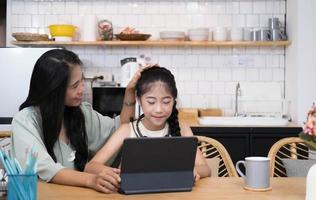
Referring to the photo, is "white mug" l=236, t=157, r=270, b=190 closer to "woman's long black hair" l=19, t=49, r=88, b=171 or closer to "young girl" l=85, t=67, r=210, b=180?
"young girl" l=85, t=67, r=210, b=180

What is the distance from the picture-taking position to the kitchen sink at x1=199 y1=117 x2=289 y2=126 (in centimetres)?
399

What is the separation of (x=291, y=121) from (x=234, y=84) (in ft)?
2.23

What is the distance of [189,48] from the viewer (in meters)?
4.67

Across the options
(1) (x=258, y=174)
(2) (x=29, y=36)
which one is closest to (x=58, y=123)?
(1) (x=258, y=174)

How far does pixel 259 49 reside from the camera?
4633 millimetres

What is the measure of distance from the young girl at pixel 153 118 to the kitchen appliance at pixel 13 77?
2410mm

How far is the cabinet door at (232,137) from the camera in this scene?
3.91m

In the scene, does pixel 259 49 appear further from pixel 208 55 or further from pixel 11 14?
pixel 11 14

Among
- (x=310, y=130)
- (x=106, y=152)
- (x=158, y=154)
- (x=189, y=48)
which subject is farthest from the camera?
(x=189, y=48)

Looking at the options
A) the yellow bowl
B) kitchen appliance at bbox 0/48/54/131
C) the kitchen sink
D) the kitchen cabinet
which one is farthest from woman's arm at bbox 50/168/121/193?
the yellow bowl

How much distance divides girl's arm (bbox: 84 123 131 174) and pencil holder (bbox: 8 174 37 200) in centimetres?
54

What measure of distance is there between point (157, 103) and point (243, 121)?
90.3 inches

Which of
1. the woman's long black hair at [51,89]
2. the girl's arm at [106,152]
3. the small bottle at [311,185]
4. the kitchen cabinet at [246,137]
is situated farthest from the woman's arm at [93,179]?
the kitchen cabinet at [246,137]

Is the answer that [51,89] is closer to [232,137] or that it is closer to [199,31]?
[232,137]
